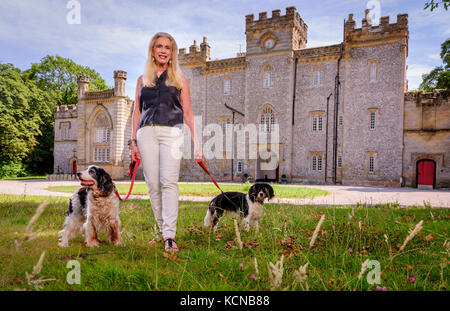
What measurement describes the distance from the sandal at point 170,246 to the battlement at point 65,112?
119 ft

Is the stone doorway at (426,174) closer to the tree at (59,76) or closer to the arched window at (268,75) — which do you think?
the arched window at (268,75)

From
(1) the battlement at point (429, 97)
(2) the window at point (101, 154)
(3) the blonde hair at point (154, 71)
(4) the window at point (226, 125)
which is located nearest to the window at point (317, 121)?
(1) the battlement at point (429, 97)

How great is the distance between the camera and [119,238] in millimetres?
4012

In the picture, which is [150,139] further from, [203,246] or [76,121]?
[76,121]

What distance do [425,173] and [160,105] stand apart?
2606 cm

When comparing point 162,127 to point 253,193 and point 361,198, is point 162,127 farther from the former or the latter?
point 361,198

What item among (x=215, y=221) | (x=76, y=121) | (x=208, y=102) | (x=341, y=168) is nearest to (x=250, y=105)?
(x=208, y=102)

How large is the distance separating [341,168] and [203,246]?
23966 mm

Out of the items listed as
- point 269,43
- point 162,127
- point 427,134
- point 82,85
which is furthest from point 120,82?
point 162,127

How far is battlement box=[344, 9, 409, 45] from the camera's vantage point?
23.9 m

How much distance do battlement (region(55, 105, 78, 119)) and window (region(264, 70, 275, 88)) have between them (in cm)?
2232

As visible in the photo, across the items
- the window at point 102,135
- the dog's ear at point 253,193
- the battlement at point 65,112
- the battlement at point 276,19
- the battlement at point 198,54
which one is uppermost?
the battlement at point 276,19

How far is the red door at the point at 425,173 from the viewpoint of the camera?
23.8 m

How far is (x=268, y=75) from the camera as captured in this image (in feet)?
93.2
